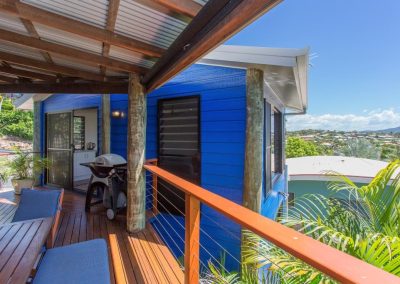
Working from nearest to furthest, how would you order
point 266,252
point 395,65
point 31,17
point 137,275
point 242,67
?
point 266,252 < point 31,17 < point 137,275 < point 242,67 < point 395,65

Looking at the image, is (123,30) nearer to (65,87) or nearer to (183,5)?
(183,5)

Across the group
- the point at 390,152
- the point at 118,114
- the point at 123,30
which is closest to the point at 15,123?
the point at 118,114

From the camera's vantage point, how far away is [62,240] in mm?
3104

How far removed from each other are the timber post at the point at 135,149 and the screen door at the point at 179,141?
82 cm

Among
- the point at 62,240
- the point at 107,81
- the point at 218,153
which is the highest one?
the point at 107,81

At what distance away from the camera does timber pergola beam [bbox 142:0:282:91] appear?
1.12 metres

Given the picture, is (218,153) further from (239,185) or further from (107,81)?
(107,81)

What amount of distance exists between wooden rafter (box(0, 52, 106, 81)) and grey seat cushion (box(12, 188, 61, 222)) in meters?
1.73

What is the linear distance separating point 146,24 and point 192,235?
1.73m

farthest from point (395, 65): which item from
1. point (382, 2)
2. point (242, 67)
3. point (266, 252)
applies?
point (266, 252)

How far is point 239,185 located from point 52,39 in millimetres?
3035

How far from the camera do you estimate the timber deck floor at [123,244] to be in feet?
7.53

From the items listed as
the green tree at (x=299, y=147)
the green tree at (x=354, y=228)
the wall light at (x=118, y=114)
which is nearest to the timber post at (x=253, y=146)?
the green tree at (x=354, y=228)

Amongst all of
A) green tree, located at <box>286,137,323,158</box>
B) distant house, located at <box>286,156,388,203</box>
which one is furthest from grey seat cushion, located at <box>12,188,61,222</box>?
green tree, located at <box>286,137,323,158</box>
